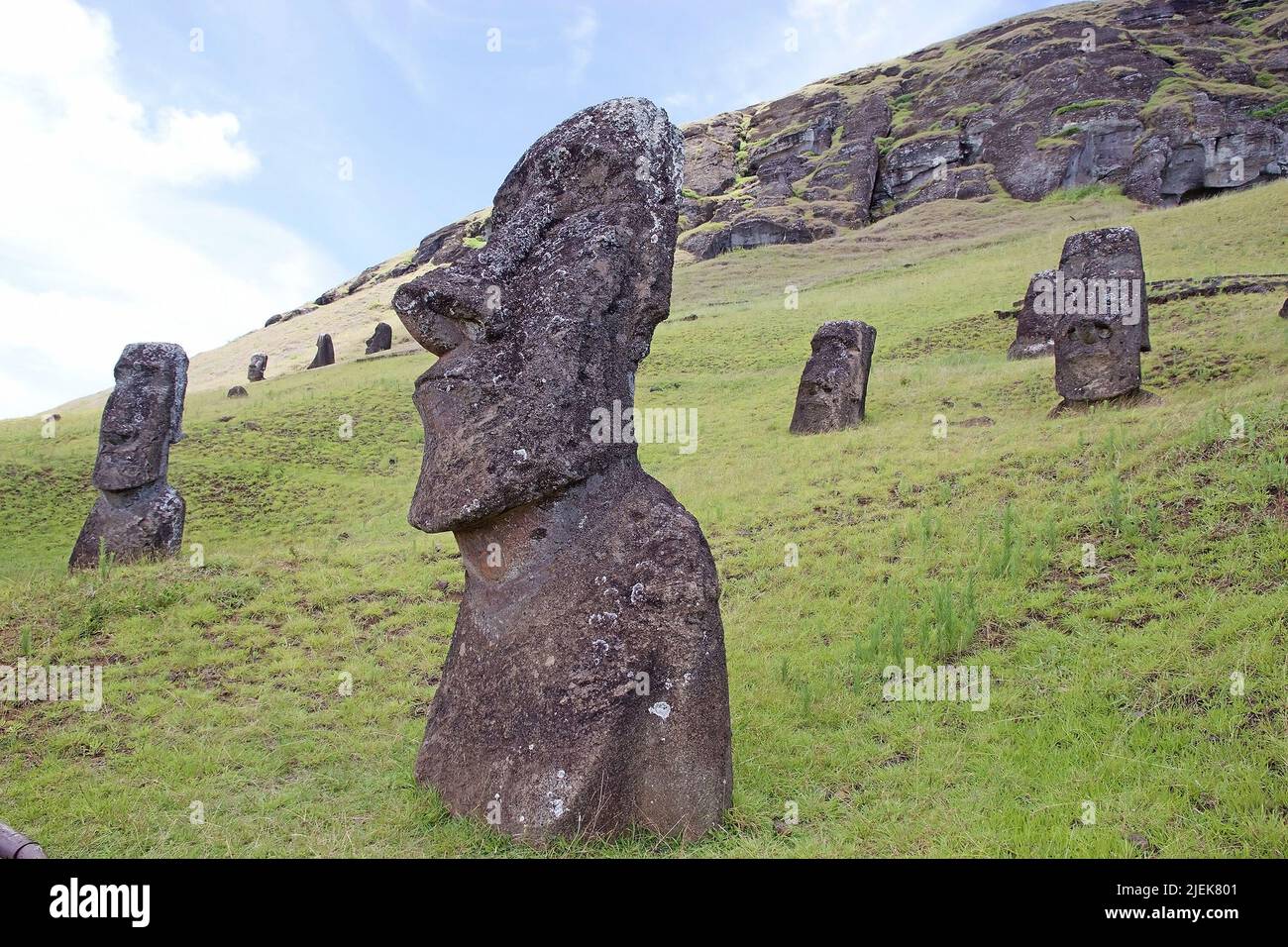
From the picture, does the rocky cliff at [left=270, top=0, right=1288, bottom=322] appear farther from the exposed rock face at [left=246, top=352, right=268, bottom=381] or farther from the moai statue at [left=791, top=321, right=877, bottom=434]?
the moai statue at [left=791, top=321, right=877, bottom=434]

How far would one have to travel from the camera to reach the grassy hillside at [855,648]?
427 cm

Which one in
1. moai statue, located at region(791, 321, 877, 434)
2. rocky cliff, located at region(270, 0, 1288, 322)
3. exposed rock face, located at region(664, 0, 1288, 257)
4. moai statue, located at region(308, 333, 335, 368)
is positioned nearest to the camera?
moai statue, located at region(791, 321, 877, 434)

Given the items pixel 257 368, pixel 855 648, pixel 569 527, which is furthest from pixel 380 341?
pixel 569 527

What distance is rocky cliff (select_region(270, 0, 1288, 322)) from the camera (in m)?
55.0

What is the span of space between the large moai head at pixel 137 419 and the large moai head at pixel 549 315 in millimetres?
9157

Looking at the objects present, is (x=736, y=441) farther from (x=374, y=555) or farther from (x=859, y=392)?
(x=374, y=555)

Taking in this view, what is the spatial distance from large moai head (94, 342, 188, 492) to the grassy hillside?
233 cm

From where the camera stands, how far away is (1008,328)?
24891mm

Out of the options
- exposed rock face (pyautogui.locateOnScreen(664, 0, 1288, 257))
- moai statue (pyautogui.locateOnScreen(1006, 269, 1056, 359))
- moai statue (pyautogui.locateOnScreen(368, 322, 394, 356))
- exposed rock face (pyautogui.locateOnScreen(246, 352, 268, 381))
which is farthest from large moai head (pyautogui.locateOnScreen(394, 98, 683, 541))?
exposed rock face (pyautogui.locateOnScreen(664, 0, 1288, 257))

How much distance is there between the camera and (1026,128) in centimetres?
6694

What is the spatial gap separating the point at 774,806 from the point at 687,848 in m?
0.65

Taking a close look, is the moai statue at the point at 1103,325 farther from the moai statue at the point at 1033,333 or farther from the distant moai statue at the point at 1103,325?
the moai statue at the point at 1033,333

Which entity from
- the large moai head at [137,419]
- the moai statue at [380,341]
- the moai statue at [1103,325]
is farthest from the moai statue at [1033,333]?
the moai statue at [380,341]

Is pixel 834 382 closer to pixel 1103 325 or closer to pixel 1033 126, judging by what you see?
pixel 1103 325
